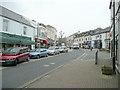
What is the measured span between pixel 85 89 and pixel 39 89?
6.34 ft

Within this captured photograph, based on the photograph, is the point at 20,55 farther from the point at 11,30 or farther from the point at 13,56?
the point at 11,30

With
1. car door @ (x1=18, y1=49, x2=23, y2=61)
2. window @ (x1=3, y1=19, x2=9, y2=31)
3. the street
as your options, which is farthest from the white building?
the street

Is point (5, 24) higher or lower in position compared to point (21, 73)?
higher

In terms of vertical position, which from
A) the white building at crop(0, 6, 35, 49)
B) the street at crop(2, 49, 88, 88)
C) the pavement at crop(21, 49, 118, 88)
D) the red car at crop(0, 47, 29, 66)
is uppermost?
the white building at crop(0, 6, 35, 49)

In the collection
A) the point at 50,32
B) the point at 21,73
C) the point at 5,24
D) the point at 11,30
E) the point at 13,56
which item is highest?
the point at 50,32

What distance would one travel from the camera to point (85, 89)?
599cm

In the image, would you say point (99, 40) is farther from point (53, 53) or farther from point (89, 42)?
point (53, 53)

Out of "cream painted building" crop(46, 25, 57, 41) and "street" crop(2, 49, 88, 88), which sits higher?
"cream painted building" crop(46, 25, 57, 41)

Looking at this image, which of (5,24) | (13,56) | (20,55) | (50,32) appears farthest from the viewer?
(50,32)

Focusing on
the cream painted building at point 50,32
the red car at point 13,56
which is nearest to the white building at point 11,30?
the red car at point 13,56

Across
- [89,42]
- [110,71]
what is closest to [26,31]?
[110,71]

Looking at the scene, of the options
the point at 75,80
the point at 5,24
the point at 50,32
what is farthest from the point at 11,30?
the point at 50,32

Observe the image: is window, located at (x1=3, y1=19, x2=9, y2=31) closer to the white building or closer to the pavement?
the white building

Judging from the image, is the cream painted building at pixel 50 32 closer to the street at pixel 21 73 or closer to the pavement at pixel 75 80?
the street at pixel 21 73
